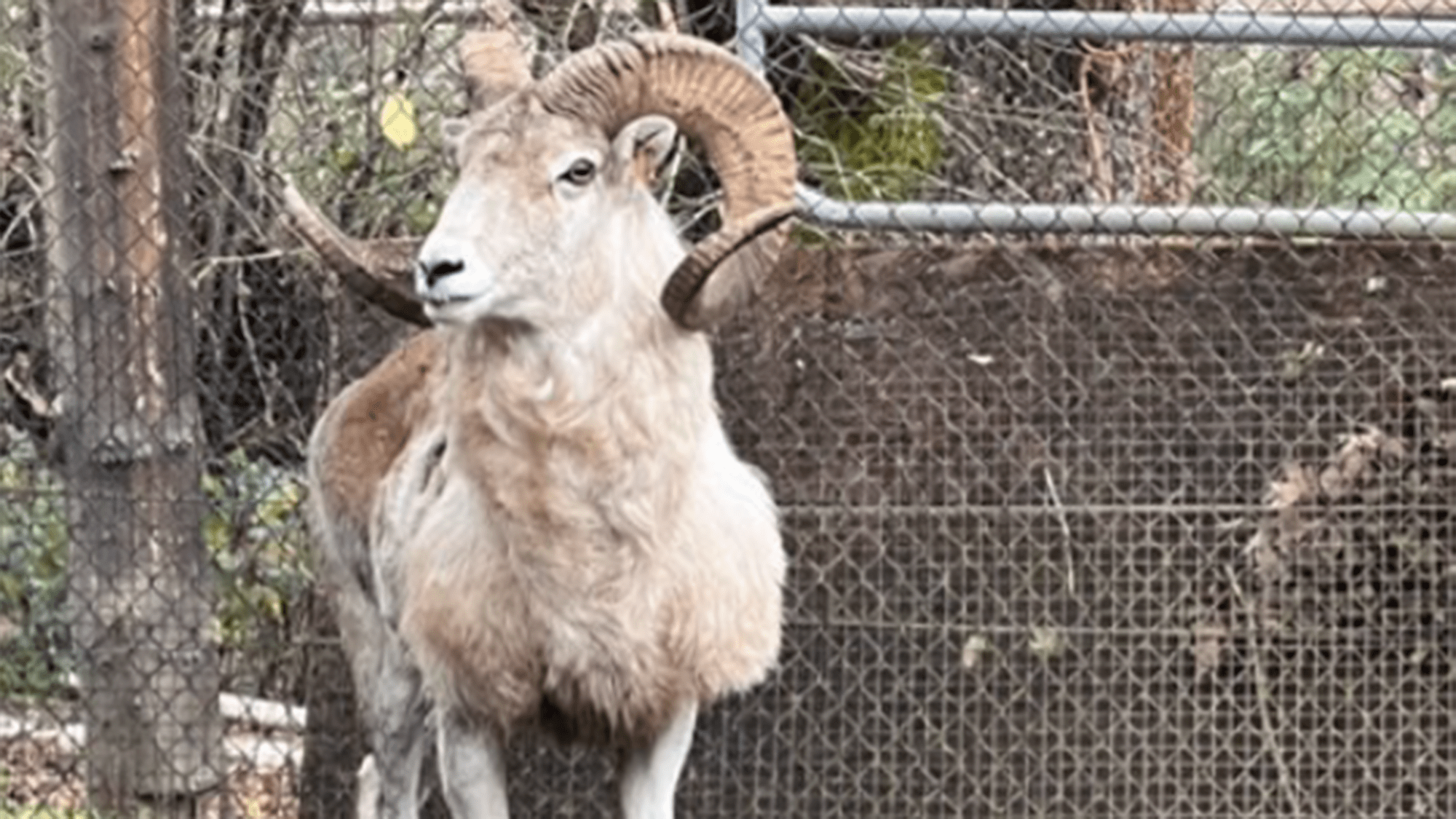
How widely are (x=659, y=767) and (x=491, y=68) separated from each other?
1.87 metres

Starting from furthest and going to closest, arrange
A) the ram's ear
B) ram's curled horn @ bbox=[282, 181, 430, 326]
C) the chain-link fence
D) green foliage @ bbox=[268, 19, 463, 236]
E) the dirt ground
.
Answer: green foliage @ bbox=[268, 19, 463, 236] < the dirt ground < the chain-link fence < ram's curled horn @ bbox=[282, 181, 430, 326] < the ram's ear

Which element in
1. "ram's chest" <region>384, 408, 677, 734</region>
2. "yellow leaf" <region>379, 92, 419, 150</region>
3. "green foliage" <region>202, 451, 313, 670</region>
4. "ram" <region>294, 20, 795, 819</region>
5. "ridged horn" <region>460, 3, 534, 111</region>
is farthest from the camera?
"green foliage" <region>202, 451, 313, 670</region>

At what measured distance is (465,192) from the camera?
7.73m

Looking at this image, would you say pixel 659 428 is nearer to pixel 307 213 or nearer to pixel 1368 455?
pixel 307 213

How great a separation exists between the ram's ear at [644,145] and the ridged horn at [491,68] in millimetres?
312

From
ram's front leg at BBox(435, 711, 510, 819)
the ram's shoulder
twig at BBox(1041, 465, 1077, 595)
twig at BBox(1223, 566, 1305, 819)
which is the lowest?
twig at BBox(1223, 566, 1305, 819)

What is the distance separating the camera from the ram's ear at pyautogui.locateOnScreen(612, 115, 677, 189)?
8086 millimetres

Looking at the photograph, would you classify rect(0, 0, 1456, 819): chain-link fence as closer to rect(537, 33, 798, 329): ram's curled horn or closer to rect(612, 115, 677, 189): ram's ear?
rect(537, 33, 798, 329): ram's curled horn

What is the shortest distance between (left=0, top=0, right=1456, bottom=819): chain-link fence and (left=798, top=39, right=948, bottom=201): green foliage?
3 cm

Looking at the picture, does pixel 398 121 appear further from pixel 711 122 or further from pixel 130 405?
pixel 711 122

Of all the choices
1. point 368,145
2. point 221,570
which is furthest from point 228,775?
point 368,145

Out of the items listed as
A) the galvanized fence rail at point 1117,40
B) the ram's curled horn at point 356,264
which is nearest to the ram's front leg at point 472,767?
the ram's curled horn at point 356,264

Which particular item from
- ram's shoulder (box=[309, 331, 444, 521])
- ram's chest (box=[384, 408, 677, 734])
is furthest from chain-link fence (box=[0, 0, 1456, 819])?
ram's chest (box=[384, 408, 677, 734])

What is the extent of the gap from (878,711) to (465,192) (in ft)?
8.32
